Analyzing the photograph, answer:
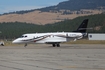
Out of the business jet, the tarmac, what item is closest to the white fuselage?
the business jet

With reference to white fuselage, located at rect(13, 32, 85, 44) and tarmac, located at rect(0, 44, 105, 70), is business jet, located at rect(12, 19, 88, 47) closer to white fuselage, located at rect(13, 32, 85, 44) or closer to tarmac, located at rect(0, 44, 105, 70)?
white fuselage, located at rect(13, 32, 85, 44)

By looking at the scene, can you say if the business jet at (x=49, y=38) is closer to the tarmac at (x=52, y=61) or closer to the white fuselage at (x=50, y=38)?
the white fuselage at (x=50, y=38)

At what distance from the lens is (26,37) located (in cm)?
7162

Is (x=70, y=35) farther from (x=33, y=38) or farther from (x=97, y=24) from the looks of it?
(x=97, y=24)

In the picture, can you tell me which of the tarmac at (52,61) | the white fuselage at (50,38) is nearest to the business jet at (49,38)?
the white fuselage at (50,38)

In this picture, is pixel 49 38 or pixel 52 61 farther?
pixel 49 38

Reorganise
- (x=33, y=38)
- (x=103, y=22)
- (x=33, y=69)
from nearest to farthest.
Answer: (x=33, y=69) < (x=33, y=38) < (x=103, y=22)

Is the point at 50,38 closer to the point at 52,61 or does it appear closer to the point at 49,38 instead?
the point at 49,38

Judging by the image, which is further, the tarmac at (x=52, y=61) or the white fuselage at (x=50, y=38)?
the white fuselage at (x=50, y=38)

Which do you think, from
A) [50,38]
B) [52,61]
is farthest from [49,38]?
[52,61]

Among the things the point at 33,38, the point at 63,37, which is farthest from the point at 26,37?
the point at 63,37

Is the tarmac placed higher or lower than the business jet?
higher

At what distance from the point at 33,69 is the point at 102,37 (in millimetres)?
98725

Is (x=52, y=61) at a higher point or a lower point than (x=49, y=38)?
higher
